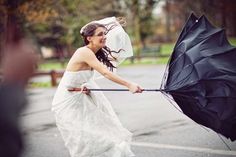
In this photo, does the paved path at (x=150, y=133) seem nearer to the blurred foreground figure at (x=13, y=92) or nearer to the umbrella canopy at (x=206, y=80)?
the blurred foreground figure at (x=13, y=92)

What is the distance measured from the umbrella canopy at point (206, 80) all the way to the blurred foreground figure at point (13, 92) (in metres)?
2.27

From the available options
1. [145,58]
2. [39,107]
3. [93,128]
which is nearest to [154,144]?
[93,128]

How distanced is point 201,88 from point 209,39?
71 cm

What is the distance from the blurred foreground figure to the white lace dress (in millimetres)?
1821

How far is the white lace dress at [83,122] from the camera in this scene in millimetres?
6066

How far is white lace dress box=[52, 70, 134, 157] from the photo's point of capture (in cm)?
607

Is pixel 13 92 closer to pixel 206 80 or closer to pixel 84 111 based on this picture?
pixel 84 111

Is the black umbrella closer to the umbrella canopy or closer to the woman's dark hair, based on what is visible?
the umbrella canopy

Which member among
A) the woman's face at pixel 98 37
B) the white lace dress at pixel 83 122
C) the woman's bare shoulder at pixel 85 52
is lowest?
the white lace dress at pixel 83 122

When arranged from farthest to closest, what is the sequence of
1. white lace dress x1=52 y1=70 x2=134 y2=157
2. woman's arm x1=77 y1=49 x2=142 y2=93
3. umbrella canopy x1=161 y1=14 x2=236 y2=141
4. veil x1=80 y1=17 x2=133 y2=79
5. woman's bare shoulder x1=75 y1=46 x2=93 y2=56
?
veil x1=80 y1=17 x2=133 y2=79 < white lace dress x1=52 y1=70 x2=134 y2=157 < woman's bare shoulder x1=75 y1=46 x2=93 y2=56 < woman's arm x1=77 y1=49 x2=142 y2=93 < umbrella canopy x1=161 y1=14 x2=236 y2=141

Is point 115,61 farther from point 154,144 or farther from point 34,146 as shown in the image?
point 34,146

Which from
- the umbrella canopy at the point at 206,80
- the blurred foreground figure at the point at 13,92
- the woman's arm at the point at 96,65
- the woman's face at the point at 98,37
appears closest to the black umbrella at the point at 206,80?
the umbrella canopy at the point at 206,80

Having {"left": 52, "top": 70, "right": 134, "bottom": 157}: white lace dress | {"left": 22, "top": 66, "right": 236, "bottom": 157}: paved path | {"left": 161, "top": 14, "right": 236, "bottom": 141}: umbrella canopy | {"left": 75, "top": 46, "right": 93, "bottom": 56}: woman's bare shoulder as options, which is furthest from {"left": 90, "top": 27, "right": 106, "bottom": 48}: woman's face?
{"left": 22, "top": 66, "right": 236, "bottom": 157}: paved path

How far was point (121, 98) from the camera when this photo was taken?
1366 centimetres
